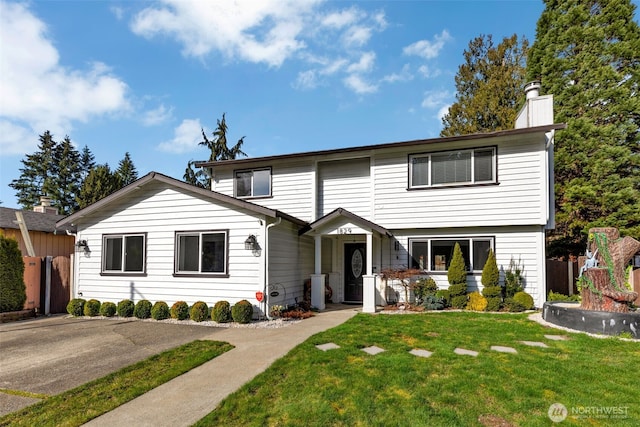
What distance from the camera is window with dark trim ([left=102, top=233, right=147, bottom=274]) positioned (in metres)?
10.4

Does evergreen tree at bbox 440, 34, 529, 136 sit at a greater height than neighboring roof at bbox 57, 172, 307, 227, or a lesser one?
greater

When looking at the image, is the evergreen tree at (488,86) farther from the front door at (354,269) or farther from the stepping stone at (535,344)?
the stepping stone at (535,344)

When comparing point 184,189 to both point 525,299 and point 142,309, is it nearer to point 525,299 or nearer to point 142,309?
point 142,309

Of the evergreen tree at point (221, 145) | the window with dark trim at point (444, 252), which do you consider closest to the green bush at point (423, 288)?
the window with dark trim at point (444, 252)

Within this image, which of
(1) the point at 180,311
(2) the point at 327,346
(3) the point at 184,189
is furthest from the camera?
(3) the point at 184,189

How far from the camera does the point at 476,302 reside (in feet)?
33.6

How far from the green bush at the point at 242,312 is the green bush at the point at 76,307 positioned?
5.23m

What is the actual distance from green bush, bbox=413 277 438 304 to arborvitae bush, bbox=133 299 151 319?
8.03 meters

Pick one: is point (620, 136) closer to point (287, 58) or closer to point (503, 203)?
point (503, 203)

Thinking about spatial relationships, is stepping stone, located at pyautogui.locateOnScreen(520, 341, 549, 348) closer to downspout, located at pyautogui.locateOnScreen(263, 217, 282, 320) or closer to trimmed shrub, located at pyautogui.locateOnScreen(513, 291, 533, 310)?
trimmed shrub, located at pyautogui.locateOnScreen(513, 291, 533, 310)

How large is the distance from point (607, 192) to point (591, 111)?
3941 mm

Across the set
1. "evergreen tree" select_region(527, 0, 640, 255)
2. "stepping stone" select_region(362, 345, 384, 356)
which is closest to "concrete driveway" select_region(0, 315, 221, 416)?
"stepping stone" select_region(362, 345, 384, 356)

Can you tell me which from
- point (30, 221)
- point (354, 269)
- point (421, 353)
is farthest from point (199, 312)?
point (30, 221)

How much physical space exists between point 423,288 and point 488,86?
18413 mm
